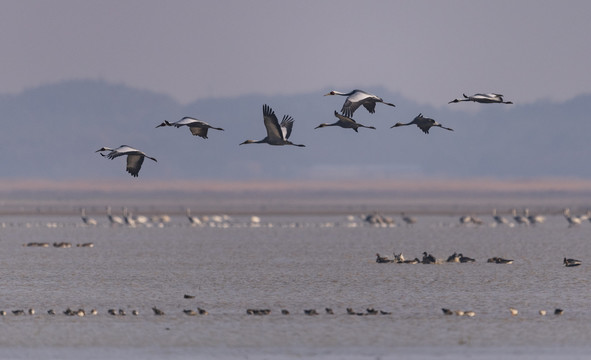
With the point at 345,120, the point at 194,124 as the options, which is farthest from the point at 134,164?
the point at 345,120

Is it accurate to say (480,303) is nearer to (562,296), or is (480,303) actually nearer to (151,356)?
(562,296)

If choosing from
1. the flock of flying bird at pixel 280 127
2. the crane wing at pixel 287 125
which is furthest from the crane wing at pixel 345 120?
the crane wing at pixel 287 125

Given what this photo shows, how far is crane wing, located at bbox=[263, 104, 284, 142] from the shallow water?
214 inches

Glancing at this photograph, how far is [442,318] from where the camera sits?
36.5 m

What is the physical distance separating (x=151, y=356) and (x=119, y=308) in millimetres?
10016

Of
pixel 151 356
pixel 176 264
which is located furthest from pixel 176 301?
pixel 176 264

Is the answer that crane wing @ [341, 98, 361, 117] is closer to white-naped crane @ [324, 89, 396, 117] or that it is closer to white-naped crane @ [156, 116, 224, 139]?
white-naped crane @ [324, 89, 396, 117]

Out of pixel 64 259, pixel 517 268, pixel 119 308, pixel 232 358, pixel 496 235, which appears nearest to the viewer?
pixel 232 358

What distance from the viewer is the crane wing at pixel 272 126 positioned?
2988 cm

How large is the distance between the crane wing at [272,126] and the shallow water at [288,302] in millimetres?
5426

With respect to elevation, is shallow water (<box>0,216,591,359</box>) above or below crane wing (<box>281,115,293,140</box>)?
below

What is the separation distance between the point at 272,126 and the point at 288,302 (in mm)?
12548

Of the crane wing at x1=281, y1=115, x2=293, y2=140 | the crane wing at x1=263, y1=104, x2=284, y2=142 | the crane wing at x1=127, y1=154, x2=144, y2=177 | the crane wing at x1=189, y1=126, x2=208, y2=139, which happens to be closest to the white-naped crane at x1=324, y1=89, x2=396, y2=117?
the crane wing at x1=263, y1=104, x2=284, y2=142

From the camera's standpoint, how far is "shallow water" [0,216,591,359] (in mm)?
31359
